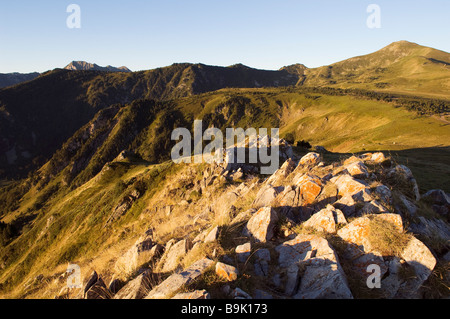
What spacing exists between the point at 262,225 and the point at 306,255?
2.33 metres

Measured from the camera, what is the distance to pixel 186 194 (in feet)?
113

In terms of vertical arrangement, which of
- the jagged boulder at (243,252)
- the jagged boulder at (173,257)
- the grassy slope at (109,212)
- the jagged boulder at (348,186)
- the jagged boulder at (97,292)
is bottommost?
the grassy slope at (109,212)

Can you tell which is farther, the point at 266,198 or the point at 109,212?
the point at 109,212

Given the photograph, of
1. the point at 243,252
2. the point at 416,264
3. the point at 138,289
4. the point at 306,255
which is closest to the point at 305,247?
the point at 306,255

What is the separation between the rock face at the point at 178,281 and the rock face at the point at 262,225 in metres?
3.13

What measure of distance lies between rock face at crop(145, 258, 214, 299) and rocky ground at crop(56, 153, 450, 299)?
3 cm

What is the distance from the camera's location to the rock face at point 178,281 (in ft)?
20.3

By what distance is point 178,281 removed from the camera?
A: 21.0ft

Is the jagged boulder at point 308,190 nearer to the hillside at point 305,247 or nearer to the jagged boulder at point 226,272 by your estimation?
the hillside at point 305,247

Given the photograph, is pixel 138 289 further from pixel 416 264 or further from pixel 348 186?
pixel 348 186

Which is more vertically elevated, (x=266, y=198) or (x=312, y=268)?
(x=266, y=198)

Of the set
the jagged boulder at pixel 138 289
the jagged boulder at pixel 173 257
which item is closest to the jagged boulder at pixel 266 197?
the jagged boulder at pixel 173 257
